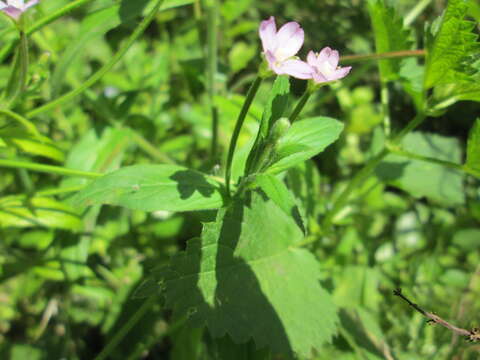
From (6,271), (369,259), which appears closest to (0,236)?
(6,271)

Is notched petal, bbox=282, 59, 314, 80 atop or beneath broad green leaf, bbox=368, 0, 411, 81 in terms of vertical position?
beneath

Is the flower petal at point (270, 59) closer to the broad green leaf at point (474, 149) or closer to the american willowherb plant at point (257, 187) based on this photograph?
the american willowherb plant at point (257, 187)

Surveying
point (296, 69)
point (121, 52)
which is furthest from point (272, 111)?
point (121, 52)

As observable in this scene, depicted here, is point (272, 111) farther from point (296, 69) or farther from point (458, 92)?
point (458, 92)

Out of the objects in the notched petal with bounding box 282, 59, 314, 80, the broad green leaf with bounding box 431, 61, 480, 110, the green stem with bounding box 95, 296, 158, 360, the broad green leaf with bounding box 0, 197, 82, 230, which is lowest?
the green stem with bounding box 95, 296, 158, 360

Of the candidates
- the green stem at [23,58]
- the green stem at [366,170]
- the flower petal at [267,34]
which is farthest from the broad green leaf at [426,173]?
the green stem at [23,58]

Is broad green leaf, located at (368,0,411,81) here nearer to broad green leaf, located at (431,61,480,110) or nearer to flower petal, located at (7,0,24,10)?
broad green leaf, located at (431,61,480,110)

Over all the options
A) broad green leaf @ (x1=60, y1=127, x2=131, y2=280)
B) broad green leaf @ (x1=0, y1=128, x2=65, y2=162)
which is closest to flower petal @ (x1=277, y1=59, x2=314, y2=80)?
broad green leaf @ (x1=0, y1=128, x2=65, y2=162)

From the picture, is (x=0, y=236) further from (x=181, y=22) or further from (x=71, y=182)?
(x=181, y=22)
